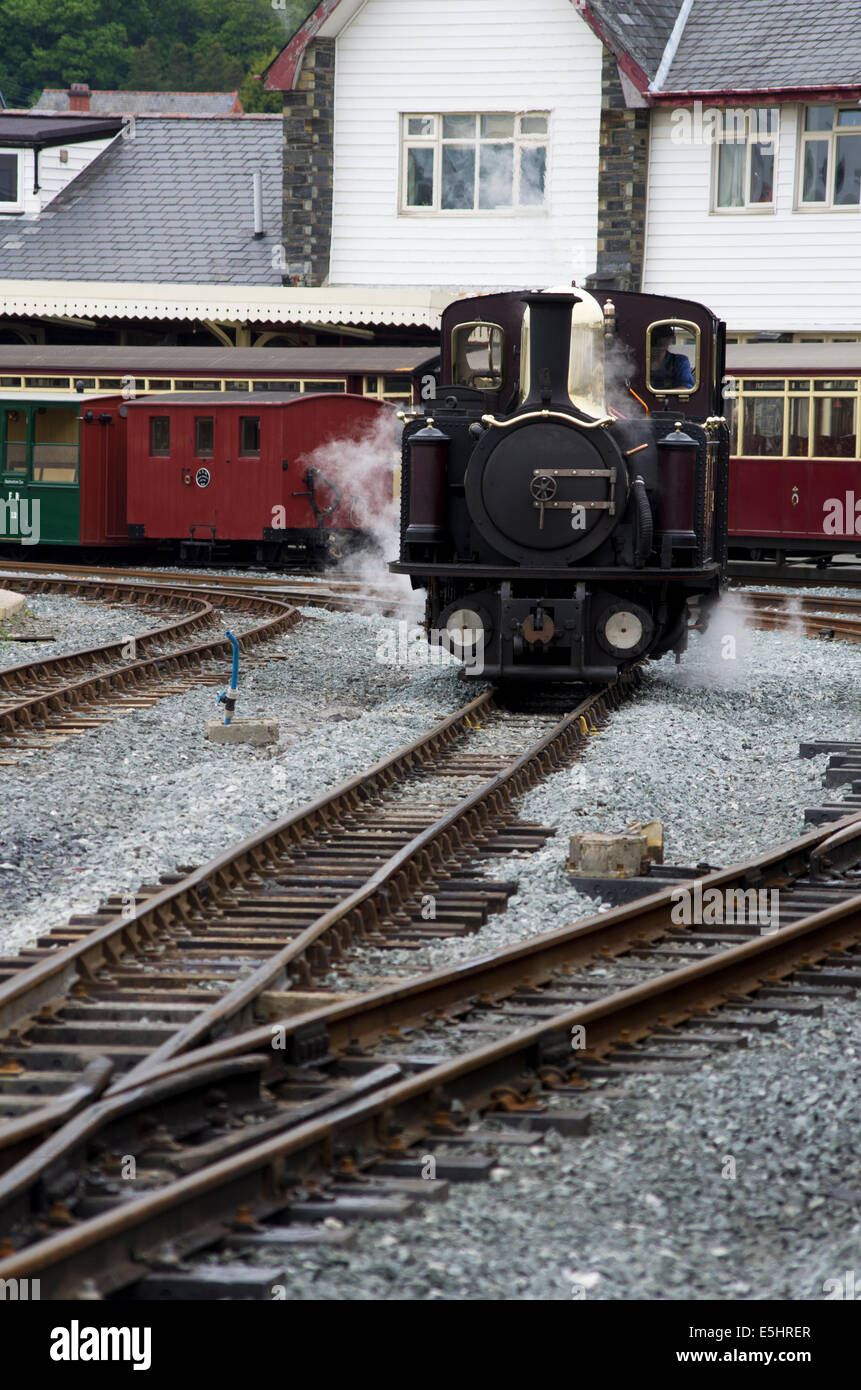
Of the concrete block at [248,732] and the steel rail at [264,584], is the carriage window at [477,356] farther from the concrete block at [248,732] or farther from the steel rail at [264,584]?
the steel rail at [264,584]

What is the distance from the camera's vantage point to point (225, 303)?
94.3 ft

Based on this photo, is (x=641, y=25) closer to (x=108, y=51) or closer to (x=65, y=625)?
(x=65, y=625)

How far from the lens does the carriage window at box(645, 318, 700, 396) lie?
12.9 meters


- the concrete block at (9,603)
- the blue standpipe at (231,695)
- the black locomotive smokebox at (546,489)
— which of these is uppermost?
the black locomotive smokebox at (546,489)

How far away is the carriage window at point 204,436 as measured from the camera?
78.8ft

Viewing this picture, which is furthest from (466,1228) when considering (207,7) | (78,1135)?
(207,7)

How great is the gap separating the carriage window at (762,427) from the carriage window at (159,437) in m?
7.85

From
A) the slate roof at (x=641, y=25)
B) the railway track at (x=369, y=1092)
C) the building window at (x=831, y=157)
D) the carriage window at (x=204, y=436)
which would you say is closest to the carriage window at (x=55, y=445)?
the carriage window at (x=204, y=436)

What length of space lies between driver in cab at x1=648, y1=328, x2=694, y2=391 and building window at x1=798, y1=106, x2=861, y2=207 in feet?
49.0

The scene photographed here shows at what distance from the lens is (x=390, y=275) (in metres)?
28.7

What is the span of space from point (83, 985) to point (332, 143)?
24.8 metres

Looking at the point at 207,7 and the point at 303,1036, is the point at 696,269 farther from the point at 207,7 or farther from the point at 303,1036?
the point at 207,7

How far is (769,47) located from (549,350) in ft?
55.8

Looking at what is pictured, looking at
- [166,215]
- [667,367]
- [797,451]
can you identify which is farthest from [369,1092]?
[166,215]
